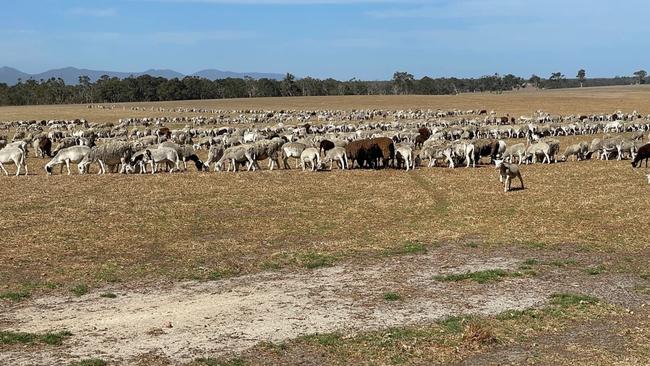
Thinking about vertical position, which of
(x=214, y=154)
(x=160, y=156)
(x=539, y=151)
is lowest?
(x=539, y=151)

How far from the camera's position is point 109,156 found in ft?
99.8

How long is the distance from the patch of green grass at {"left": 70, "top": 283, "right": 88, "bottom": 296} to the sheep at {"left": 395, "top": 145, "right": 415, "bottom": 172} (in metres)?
20.1

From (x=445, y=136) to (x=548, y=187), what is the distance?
2184 cm

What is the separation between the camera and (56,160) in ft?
100

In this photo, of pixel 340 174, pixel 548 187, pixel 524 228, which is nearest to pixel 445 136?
pixel 340 174

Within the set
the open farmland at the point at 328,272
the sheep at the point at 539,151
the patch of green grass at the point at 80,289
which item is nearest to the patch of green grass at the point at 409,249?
the open farmland at the point at 328,272

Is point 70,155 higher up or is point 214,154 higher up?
point 70,155

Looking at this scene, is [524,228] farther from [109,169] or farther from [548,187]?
[109,169]

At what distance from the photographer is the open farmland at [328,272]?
33.9 feet

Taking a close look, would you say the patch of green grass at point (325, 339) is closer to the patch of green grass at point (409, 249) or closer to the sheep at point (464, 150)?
the patch of green grass at point (409, 249)

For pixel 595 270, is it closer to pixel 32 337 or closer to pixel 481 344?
pixel 481 344

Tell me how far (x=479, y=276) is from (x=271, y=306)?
4.76 m

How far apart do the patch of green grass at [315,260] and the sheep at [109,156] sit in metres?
17.1

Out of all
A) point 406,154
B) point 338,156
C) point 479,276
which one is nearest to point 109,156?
point 338,156
